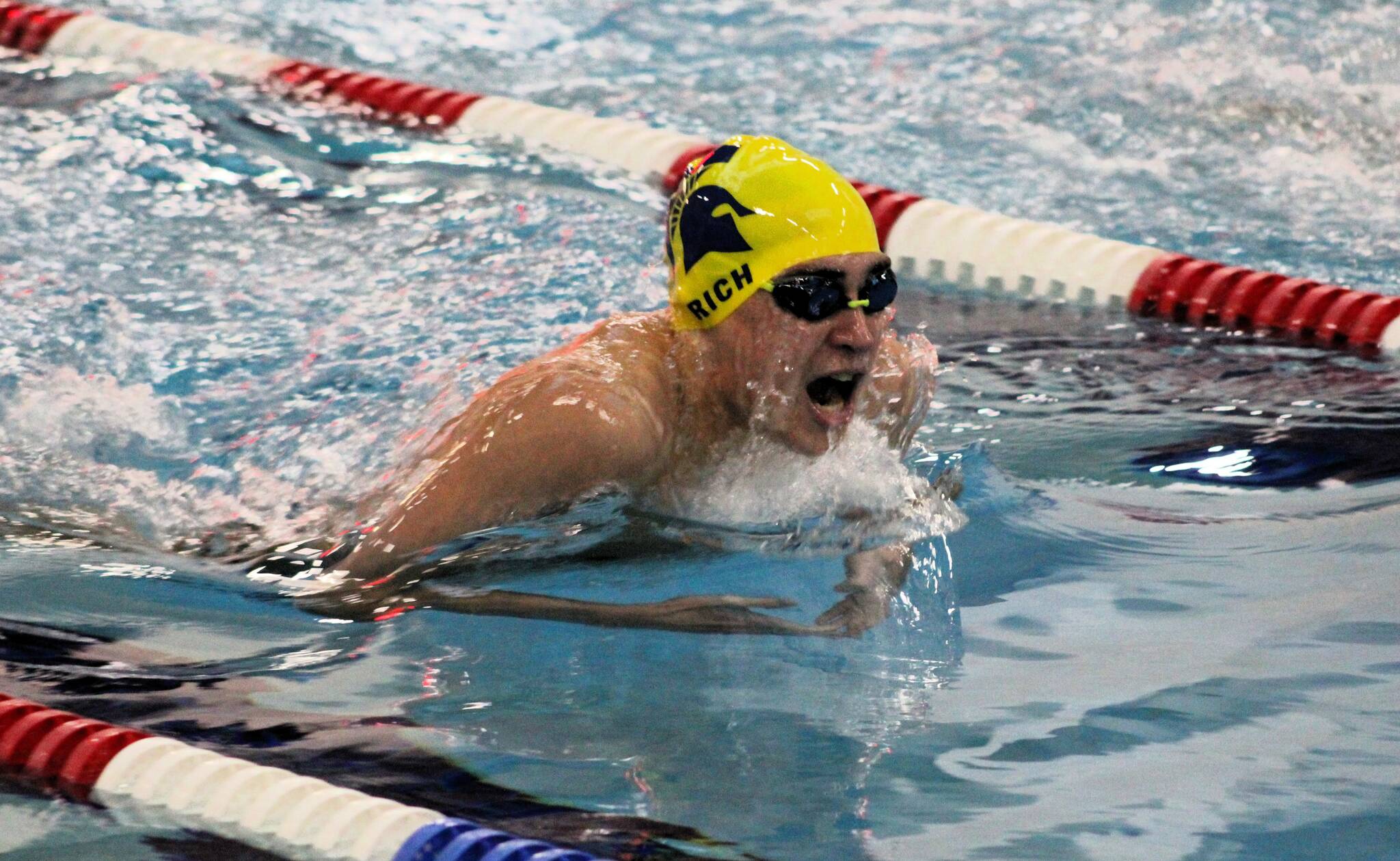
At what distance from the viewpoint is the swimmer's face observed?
277cm

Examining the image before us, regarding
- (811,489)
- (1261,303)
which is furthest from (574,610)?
(1261,303)

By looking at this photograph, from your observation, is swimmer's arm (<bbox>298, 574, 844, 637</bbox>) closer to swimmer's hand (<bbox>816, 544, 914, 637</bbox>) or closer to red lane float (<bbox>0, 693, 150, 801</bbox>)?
swimmer's hand (<bbox>816, 544, 914, 637</bbox>)

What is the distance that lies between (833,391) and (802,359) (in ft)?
0.41

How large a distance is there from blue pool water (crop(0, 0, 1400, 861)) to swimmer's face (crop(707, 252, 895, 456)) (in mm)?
168

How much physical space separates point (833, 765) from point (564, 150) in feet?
11.8

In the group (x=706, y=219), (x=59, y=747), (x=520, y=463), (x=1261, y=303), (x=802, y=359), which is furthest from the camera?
(x=1261, y=303)

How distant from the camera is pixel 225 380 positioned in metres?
3.93

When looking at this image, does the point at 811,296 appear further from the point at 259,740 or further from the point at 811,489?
the point at 259,740

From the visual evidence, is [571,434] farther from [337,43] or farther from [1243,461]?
[337,43]

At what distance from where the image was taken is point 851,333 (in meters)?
2.75

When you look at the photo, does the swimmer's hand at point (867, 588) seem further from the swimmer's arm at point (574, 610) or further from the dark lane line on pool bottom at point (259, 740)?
the dark lane line on pool bottom at point (259, 740)

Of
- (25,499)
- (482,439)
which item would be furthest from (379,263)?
(482,439)

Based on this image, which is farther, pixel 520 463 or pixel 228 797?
pixel 520 463

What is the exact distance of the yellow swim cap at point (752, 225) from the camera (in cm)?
281
